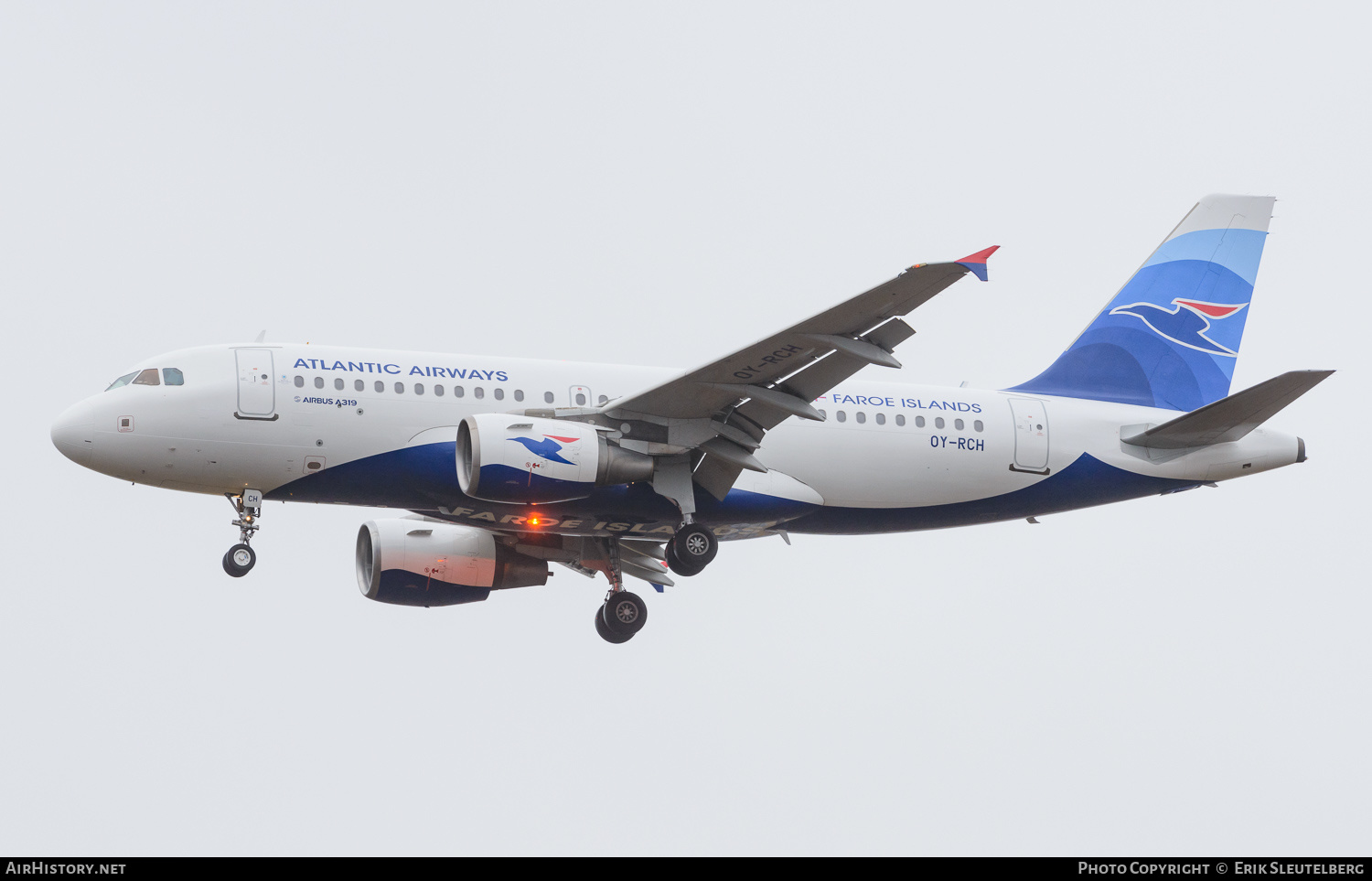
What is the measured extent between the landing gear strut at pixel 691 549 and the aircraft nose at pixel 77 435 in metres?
10.0

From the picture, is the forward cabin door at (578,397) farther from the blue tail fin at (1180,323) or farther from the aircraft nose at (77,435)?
the blue tail fin at (1180,323)

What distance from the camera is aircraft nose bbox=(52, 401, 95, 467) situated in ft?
92.1

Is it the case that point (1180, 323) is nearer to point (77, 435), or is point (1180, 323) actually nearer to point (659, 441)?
point (659, 441)

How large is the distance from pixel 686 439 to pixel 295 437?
6.59m

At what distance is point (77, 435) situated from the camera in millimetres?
28094

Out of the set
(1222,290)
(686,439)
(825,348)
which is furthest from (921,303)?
(1222,290)

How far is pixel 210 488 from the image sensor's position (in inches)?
1131

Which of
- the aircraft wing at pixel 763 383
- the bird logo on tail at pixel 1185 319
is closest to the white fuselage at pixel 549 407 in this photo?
the aircraft wing at pixel 763 383

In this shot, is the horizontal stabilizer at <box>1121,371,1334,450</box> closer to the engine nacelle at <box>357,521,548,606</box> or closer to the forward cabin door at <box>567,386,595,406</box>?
the forward cabin door at <box>567,386,595,406</box>

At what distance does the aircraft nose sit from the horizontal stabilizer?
1900cm

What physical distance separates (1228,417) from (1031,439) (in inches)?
143

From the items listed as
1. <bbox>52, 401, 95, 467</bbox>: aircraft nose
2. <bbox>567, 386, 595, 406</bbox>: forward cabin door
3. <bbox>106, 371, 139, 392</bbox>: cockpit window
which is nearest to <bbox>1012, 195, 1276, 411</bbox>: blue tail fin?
<bbox>567, 386, 595, 406</bbox>: forward cabin door

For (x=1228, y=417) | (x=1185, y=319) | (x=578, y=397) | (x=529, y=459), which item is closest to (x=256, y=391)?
(x=529, y=459)
